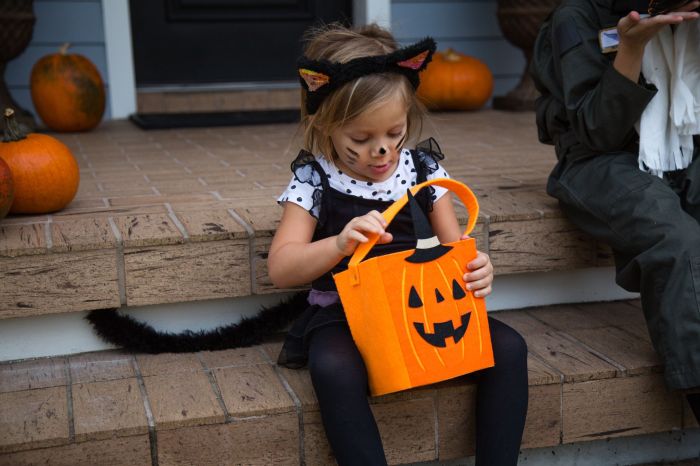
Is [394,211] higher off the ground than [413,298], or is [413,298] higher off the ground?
[394,211]

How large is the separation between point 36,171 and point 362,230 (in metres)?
1.02

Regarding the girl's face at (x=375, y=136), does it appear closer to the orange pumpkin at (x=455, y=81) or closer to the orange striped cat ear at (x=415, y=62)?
the orange striped cat ear at (x=415, y=62)

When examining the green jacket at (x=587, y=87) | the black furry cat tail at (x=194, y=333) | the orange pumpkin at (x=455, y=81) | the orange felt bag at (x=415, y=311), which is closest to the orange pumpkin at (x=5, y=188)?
the black furry cat tail at (x=194, y=333)

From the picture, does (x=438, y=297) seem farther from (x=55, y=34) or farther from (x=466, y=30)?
(x=466, y=30)

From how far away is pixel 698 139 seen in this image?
2125mm

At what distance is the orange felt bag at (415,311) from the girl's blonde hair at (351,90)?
A: 0.21m

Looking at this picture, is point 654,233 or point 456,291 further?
point 654,233

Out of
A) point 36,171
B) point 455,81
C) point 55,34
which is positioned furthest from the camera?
point 455,81

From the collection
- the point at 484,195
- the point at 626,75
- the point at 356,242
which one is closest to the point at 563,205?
the point at 484,195

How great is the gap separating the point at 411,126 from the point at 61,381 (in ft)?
3.04

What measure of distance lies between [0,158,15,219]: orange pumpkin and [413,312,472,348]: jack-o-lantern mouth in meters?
1.03

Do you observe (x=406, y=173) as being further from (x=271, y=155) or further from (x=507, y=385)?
(x=271, y=155)

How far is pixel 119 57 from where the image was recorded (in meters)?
4.39

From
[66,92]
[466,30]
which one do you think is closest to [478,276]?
[66,92]
